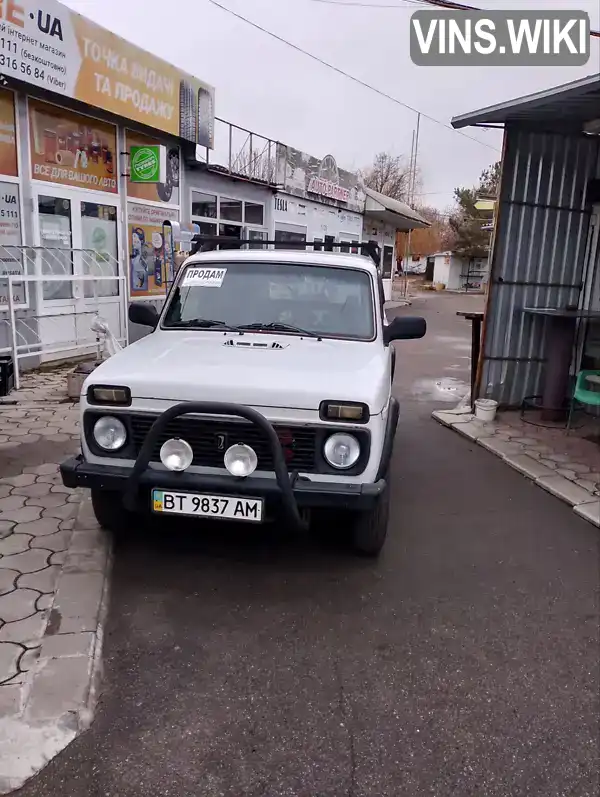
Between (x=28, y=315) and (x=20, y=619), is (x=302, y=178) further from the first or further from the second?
(x=20, y=619)

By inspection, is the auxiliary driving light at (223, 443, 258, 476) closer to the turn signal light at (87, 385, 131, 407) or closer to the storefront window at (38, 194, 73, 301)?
the turn signal light at (87, 385, 131, 407)

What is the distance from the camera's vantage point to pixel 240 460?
3.33 metres

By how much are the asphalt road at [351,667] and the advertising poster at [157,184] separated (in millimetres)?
8736

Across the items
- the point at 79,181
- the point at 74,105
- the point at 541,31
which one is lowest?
the point at 79,181

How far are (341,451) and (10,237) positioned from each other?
735 centimetres

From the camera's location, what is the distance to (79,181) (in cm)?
993

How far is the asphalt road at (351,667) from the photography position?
2312mm

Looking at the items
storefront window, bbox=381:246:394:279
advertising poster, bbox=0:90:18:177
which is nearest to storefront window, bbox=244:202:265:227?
advertising poster, bbox=0:90:18:177

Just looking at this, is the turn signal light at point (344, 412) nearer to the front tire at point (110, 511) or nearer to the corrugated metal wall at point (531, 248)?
the front tire at point (110, 511)

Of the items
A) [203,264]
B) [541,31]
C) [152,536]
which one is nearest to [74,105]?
[203,264]

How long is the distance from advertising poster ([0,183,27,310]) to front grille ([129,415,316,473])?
20.3 feet

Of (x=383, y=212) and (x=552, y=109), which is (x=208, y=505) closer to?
(x=552, y=109)

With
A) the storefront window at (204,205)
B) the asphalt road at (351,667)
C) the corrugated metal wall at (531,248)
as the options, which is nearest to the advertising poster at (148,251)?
the storefront window at (204,205)

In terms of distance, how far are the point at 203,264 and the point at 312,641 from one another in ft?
9.76
